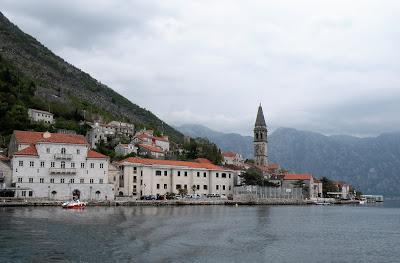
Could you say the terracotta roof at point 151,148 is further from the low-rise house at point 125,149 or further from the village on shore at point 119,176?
the low-rise house at point 125,149

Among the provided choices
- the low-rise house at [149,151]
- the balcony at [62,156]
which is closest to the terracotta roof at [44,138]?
the balcony at [62,156]

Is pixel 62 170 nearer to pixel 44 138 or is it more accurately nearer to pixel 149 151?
pixel 44 138

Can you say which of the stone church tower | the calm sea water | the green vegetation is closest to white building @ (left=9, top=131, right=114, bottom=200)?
the calm sea water

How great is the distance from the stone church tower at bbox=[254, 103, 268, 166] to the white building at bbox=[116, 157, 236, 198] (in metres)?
52.8

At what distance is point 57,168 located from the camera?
86625mm

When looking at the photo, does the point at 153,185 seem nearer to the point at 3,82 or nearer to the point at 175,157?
the point at 175,157

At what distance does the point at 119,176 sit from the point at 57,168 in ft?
49.8

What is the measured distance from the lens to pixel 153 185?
103 metres

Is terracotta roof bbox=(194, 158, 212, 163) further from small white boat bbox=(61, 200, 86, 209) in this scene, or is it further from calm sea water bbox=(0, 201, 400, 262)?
calm sea water bbox=(0, 201, 400, 262)

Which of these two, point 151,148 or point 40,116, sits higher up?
point 40,116

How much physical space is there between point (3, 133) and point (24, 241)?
82.5 meters

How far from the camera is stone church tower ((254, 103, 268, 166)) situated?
171 m

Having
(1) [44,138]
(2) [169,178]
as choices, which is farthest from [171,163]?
(1) [44,138]

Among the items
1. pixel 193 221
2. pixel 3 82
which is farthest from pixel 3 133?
pixel 193 221
